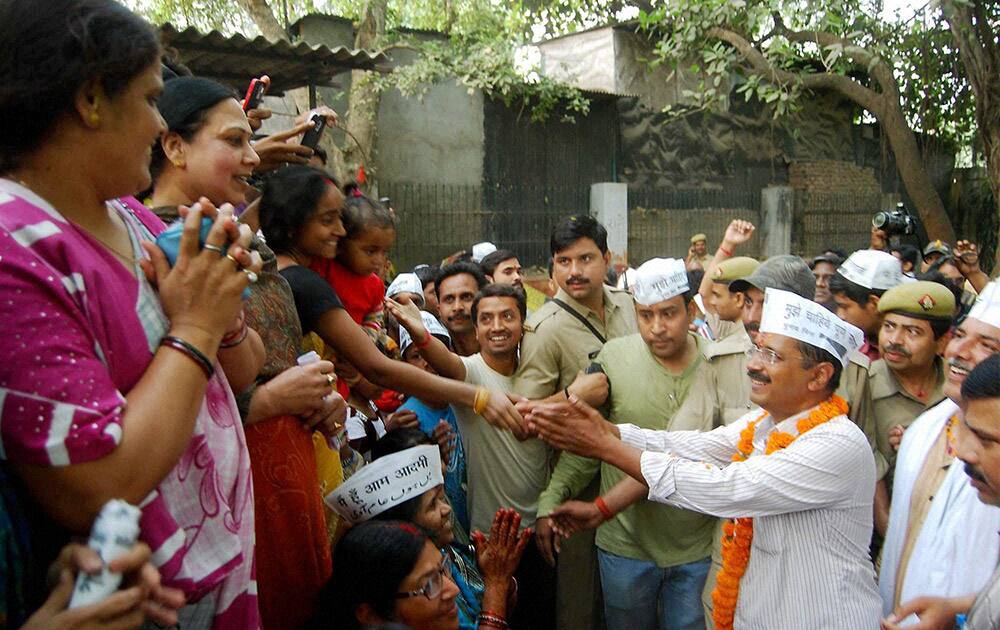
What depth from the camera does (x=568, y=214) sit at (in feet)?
Answer: 40.3

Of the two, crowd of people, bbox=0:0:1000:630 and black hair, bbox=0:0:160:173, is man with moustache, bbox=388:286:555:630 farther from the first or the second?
black hair, bbox=0:0:160:173

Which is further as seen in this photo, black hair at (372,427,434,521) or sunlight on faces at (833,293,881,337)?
sunlight on faces at (833,293,881,337)

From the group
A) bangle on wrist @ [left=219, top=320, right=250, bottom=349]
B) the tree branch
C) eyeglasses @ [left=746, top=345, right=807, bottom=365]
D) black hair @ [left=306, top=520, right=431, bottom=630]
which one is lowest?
black hair @ [left=306, top=520, right=431, bottom=630]

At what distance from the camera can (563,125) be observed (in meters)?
12.4

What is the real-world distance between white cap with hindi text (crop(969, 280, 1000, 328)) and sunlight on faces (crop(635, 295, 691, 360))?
1.10 m

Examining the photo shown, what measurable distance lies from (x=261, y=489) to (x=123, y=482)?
0.93 m

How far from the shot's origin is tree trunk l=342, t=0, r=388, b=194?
9.90 metres

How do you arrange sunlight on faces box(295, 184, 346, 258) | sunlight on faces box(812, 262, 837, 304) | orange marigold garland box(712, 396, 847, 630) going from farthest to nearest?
1. sunlight on faces box(812, 262, 837, 304)
2. sunlight on faces box(295, 184, 346, 258)
3. orange marigold garland box(712, 396, 847, 630)

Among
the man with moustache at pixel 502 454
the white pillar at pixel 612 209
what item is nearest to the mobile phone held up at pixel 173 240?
the man with moustache at pixel 502 454

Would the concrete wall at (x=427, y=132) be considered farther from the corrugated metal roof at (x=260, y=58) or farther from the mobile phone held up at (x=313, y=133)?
the mobile phone held up at (x=313, y=133)

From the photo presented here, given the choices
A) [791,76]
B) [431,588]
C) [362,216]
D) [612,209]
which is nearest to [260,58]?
[362,216]

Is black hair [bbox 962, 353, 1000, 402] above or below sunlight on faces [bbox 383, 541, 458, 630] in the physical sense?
above

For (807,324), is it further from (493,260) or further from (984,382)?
(493,260)

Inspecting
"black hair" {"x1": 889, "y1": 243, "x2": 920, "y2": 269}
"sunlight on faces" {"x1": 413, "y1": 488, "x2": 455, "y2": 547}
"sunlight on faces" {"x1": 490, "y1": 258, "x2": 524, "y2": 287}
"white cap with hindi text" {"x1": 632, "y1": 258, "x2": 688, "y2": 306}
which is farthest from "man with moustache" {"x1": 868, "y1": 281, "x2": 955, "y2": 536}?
"black hair" {"x1": 889, "y1": 243, "x2": 920, "y2": 269}
